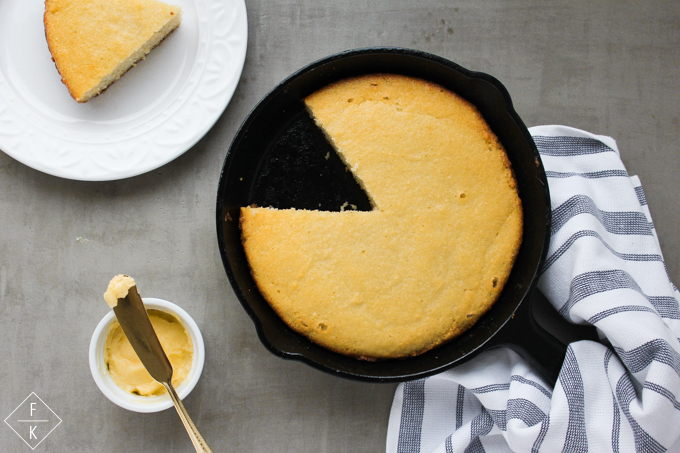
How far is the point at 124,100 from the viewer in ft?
7.45

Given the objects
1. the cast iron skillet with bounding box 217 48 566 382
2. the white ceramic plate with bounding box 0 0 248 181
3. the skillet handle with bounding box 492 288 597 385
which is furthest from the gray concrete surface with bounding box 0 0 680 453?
the skillet handle with bounding box 492 288 597 385

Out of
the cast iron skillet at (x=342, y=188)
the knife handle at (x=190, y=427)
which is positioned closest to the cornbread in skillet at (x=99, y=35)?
the cast iron skillet at (x=342, y=188)

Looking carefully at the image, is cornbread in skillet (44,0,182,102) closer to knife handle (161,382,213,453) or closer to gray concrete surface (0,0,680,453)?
gray concrete surface (0,0,680,453)

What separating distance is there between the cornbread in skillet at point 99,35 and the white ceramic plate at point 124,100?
0.09 meters

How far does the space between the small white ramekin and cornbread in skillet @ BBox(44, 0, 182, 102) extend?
1.07 m

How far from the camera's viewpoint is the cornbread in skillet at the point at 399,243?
1.93 metres

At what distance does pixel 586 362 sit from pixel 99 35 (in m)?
2.62

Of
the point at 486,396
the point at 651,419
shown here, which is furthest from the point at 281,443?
the point at 651,419

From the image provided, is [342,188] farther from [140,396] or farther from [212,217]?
[140,396]

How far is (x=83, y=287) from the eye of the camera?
7.49 ft

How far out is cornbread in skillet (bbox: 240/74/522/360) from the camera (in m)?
1.93

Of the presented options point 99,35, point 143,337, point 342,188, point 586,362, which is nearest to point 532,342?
point 586,362

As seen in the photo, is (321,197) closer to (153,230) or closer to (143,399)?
(153,230)

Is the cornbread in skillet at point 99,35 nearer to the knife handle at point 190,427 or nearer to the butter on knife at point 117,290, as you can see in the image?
the butter on knife at point 117,290
